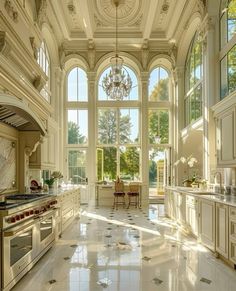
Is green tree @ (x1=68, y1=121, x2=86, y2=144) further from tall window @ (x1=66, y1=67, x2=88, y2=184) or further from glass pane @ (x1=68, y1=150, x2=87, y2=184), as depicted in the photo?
glass pane @ (x1=68, y1=150, x2=87, y2=184)

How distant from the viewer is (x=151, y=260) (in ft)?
13.8

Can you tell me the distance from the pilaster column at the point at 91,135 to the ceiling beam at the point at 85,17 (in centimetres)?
162

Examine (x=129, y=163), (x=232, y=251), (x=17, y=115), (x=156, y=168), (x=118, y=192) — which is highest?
(x=17, y=115)

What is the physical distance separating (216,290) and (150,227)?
3516 mm

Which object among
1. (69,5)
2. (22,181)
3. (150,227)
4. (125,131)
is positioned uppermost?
(69,5)

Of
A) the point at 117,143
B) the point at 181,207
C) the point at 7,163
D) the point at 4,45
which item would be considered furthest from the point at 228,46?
the point at 117,143

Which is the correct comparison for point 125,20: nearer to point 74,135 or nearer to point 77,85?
point 77,85

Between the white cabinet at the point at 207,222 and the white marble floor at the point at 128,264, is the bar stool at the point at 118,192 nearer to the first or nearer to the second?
the white marble floor at the point at 128,264

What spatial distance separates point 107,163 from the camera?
11516 mm

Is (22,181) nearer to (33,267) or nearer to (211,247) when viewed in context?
(33,267)

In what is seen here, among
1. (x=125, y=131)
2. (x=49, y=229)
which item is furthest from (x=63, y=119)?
(x=49, y=229)

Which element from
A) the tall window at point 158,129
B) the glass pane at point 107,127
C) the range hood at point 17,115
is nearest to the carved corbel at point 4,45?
the range hood at point 17,115

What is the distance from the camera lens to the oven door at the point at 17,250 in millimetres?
2922

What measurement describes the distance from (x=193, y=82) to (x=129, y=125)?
10.4ft
